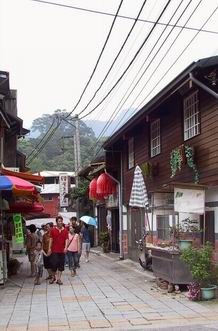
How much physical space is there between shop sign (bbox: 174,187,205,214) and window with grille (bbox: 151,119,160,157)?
201 inches

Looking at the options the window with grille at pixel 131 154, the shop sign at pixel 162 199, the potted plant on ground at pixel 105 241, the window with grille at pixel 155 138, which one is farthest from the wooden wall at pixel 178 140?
the potted plant on ground at pixel 105 241

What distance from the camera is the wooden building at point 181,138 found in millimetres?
12820

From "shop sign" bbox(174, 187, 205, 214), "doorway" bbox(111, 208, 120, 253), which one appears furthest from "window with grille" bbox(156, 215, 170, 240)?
"doorway" bbox(111, 208, 120, 253)

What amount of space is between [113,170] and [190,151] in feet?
35.6

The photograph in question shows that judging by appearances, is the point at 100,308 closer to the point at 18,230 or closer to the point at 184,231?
the point at 184,231

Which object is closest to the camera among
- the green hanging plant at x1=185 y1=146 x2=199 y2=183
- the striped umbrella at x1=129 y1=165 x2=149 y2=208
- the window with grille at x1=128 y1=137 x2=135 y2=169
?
the green hanging plant at x1=185 y1=146 x2=199 y2=183

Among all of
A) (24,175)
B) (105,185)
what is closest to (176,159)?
(24,175)

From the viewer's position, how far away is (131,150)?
21859mm

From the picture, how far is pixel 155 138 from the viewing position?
Answer: 18.2 meters

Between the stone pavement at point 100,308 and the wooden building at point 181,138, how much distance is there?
2.36 meters

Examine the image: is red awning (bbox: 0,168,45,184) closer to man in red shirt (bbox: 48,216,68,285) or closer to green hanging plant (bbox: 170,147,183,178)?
man in red shirt (bbox: 48,216,68,285)

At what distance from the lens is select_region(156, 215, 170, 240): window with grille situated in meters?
15.7

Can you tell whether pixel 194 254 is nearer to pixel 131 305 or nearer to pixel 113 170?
pixel 131 305

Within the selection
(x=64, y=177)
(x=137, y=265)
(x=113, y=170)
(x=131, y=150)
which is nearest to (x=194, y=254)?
(x=137, y=265)
